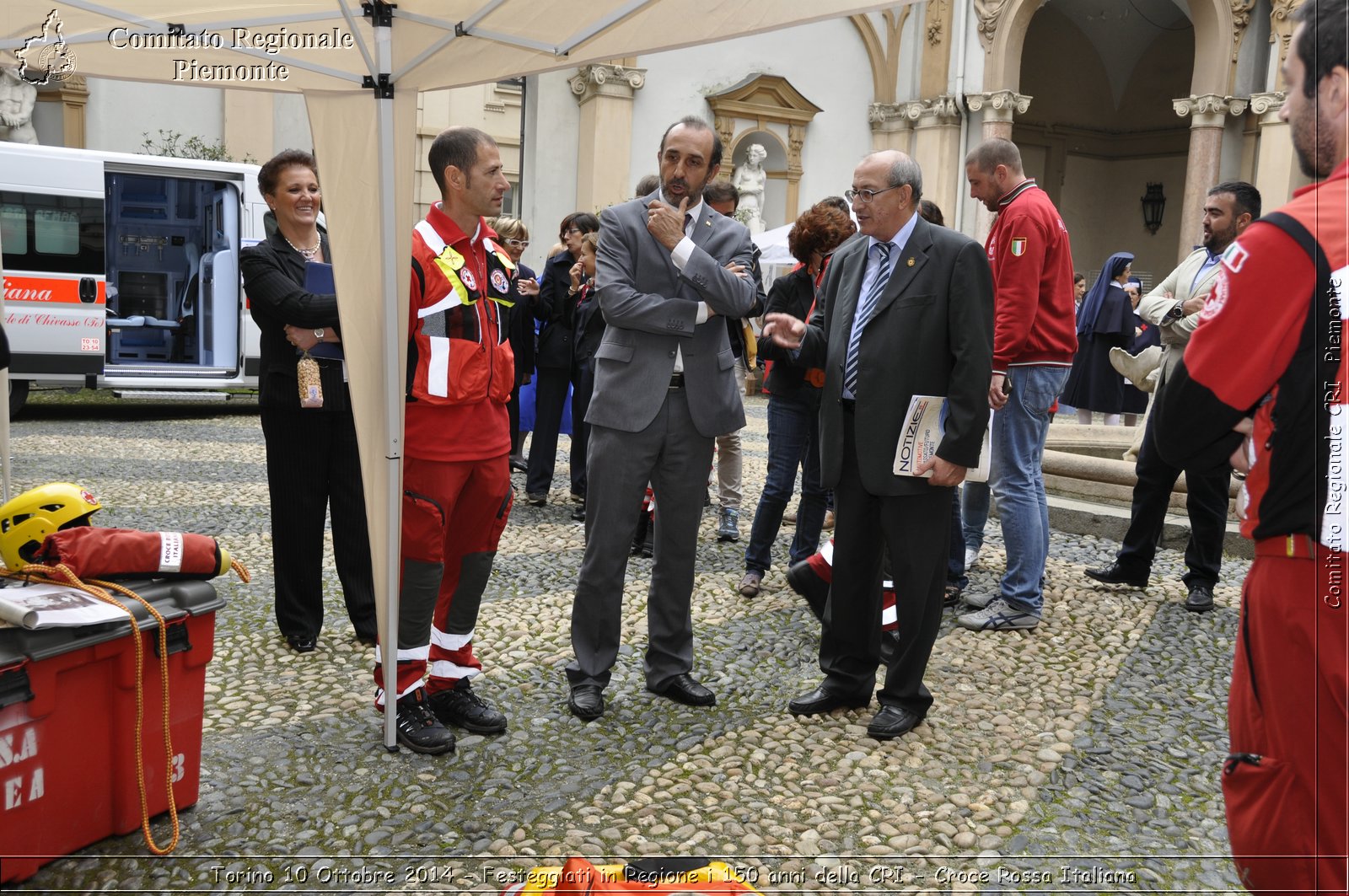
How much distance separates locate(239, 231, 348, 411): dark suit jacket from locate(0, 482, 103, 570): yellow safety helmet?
49.6 inches

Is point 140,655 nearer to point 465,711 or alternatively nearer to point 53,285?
point 465,711

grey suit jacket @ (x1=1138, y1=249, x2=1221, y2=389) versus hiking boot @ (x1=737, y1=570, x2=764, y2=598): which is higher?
grey suit jacket @ (x1=1138, y1=249, x2=1221, y2=389)

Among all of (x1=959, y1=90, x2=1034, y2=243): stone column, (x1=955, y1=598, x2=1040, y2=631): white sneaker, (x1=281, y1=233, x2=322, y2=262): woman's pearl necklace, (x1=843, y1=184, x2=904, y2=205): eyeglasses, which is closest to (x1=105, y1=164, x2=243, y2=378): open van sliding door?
(x1=281, y1=233, x2=322, y2=262): woman's pearl necklace

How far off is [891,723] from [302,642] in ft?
7.84

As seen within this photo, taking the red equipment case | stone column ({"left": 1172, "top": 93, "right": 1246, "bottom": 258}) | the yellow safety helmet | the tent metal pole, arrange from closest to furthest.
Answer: the red equipment case
the yellow safety helmet
the tent metal pole
stone column ({"left": 1172, "top": 93, "right": 1246, "bottom": 258})

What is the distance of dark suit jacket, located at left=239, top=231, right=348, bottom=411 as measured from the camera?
4008mm

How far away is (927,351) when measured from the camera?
3715 millimetres

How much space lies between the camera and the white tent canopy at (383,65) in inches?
122

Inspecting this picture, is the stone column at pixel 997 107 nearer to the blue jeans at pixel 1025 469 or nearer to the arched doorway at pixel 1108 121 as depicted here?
the arched doorway at pixel 1108 121

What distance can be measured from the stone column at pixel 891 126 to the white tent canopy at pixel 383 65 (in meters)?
18.1

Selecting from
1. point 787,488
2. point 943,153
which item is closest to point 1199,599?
point 787,488

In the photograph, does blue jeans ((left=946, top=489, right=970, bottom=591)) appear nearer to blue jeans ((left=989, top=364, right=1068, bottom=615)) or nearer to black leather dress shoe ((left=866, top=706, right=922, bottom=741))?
blue jeans ((left=989, top=364, right=1068, bottom=615))

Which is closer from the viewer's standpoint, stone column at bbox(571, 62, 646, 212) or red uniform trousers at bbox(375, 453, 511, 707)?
red uniform trousers at bbox(375, 453, 511, 707)

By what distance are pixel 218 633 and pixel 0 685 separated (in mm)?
2189
